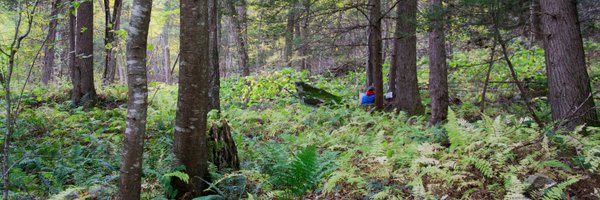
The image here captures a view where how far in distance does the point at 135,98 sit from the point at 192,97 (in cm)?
65

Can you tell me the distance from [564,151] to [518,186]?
5.20ft

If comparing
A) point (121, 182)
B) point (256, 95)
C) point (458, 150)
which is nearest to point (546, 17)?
point (458, 150)

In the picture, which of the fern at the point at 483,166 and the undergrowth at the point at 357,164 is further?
the fern at the point at 483,166

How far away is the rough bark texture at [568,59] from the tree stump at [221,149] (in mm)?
4549

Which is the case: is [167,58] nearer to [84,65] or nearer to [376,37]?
[84,65]

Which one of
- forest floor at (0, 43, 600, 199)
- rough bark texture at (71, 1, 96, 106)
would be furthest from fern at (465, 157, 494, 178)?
rough bark texture at (71, 1, 96, 106)

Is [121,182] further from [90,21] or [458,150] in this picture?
[90,21]

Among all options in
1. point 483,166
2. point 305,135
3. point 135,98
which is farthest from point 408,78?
point 135,98

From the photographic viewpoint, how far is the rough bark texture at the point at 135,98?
135 inches

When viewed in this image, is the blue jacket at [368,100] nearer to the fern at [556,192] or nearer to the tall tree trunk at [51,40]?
the tall tree trunk at [51,40]

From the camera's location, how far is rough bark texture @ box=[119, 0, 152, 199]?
343 centimetres

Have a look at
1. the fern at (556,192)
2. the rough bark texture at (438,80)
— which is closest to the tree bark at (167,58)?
the rough bark texture at (438,80)

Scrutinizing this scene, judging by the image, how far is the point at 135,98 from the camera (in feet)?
11.4

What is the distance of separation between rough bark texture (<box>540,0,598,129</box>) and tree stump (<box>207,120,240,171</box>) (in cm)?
455
